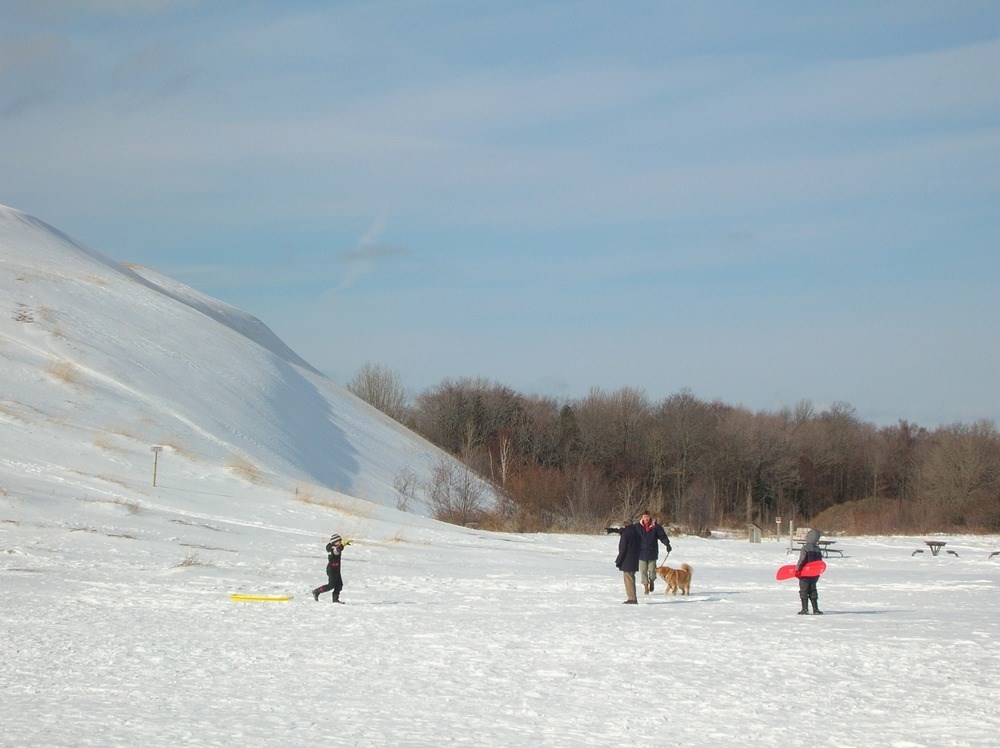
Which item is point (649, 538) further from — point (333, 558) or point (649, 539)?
point (333, 558)

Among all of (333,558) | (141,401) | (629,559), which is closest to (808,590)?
(629,559)

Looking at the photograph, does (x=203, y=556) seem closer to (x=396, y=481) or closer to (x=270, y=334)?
(x=396, y=481)

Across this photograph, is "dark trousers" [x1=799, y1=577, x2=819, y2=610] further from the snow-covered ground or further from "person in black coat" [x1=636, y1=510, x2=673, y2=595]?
"person in black coat" [x1=636, y1=510, x2=673, y2=595]

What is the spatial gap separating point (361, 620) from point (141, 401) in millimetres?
27201

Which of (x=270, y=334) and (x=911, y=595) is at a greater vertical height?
(x=270, y=334)

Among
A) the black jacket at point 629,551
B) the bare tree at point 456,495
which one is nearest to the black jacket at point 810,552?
the black jacket at point 629,551

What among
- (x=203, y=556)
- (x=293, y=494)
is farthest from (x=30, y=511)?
(x=293, y=494)

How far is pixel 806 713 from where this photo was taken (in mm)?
9977

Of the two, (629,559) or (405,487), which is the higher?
(405,487)

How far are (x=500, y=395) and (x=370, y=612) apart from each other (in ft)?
261

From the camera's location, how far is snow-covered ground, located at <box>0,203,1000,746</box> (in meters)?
9.52

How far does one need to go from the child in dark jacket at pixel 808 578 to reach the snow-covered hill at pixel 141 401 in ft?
62.7

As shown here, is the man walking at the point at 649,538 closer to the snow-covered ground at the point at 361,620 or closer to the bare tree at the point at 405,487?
the snow-covered ground at the point at 361,620

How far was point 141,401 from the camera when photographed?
41.1 m
